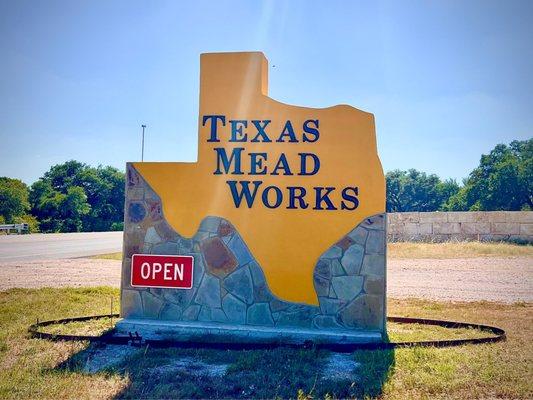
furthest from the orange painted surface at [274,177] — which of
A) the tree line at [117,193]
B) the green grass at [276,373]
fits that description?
the tree line at [117,193]

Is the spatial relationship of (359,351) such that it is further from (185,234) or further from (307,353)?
(185,234)

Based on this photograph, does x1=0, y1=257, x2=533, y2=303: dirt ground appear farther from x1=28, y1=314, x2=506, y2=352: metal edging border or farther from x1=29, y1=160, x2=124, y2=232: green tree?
x1=29, y1=160, x2=124, y2=232: green tree

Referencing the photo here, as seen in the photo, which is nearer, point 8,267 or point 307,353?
point 307,353

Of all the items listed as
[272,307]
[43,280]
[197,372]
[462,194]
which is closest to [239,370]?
[197,372]

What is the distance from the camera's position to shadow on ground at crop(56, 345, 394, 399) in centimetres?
424

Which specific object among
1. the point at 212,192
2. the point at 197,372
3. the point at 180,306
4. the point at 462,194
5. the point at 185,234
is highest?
the point at 462,194

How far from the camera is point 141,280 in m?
6.40

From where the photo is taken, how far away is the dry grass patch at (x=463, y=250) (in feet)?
56.0

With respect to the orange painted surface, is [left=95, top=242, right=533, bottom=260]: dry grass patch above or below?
below

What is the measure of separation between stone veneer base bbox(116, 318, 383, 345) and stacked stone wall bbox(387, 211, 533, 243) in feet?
55.6

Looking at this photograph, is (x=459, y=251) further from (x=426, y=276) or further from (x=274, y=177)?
(x=274, y=177)

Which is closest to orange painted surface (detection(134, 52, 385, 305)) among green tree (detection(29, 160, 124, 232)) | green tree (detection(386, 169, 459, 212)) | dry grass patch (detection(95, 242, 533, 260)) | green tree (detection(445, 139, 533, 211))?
dry grass patch (detection(95, 242, 533, 260))

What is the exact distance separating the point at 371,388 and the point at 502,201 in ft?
132

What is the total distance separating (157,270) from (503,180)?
129 ft
